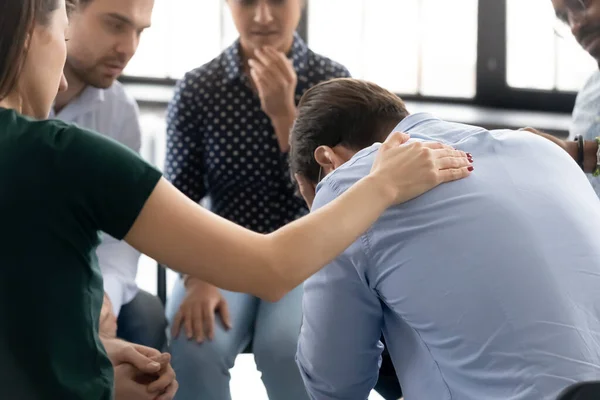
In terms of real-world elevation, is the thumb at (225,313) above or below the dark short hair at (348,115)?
below

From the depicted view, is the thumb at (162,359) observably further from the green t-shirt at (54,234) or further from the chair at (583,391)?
the chair at (583,391)

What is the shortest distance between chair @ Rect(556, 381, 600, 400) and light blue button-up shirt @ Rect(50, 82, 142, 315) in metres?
1.16

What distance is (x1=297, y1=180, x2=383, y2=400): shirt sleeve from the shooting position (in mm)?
1222

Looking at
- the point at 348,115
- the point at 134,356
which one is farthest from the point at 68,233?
the point at 134,356

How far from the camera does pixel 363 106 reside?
4.48 feet

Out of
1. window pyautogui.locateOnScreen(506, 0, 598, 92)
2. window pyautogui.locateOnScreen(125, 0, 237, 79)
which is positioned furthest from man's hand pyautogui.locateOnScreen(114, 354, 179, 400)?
window pyautogui.locateOnScreen(506, 0, 598, 92)

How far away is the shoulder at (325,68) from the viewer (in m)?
2.15

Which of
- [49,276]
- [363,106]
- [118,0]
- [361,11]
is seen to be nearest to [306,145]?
[363,106]

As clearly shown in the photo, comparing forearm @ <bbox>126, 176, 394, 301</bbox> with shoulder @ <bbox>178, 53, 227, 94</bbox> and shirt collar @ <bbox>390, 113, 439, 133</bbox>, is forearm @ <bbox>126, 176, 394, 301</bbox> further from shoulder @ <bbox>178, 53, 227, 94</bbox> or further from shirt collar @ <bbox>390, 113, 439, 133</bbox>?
shoulder @ <bbox>178, 53, 227, 94</bbox>

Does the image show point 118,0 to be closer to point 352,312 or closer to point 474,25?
point 352,312

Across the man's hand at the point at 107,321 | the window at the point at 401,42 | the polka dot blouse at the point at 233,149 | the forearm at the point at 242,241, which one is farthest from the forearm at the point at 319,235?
the window at the point at 401,42

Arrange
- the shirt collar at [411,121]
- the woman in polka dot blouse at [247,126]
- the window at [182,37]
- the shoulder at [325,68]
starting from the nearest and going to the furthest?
the shirt collar at [411,121], the woman in polka dot blouse at [247,126], the shoulder at [325,68], the window at [182,37]

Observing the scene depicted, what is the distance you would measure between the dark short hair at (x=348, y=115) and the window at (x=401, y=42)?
147 centimetres

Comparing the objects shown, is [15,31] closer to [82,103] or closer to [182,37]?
[82,103]
